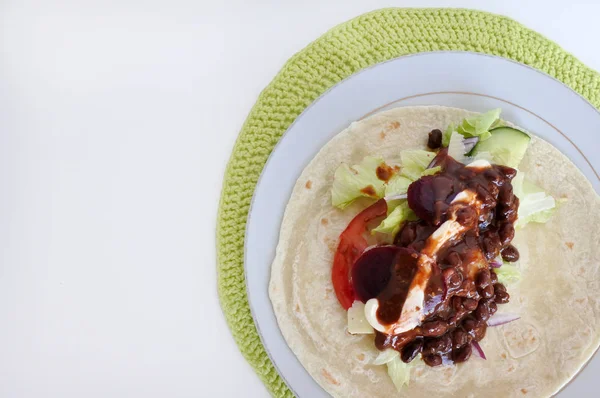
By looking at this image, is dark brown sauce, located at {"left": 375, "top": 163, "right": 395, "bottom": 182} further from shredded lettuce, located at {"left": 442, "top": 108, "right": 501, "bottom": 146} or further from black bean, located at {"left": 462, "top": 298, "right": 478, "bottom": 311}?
black bean, located at {"left": 462, "top": 298, "right": 478, "bottom": 311}

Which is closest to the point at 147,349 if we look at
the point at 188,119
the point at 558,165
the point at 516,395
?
the point at 188,119

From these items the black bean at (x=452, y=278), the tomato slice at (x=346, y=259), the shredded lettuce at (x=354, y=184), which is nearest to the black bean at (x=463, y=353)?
the black bean at (x=452, y=278)

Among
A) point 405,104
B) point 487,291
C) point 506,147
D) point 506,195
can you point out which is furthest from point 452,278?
point 405,104

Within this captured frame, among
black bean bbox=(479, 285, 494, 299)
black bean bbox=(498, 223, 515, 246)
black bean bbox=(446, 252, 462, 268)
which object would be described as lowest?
black bean bbox=(479, 285, 494, 299)

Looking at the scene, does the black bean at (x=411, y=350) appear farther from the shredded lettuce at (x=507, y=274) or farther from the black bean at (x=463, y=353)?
the shredded lettuce at (x=507, y=274)

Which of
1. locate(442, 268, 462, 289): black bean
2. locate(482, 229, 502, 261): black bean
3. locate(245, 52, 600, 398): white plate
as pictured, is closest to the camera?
locate(442, 268, 462, 289): black bean

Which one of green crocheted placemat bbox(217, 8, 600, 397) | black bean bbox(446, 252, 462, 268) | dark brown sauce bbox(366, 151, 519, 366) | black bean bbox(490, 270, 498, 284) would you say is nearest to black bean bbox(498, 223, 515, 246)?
dark brown sauce bbox(366, 151, 519, 366)

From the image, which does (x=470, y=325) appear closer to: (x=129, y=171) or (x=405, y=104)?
(x=405, y=104)
